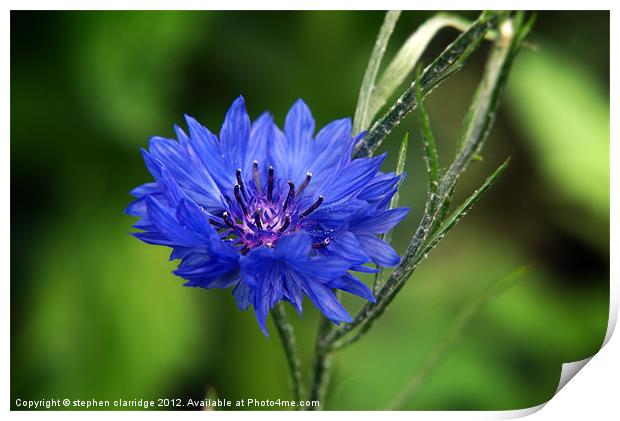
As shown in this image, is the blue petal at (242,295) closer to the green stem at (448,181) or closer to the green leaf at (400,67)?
the green stem at (448,181)

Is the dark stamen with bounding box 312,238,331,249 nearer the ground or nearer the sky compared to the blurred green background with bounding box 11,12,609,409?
nearer the sky

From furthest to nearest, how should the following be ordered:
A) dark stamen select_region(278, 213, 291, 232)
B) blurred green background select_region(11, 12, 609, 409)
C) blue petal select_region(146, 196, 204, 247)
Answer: blurred green background select_region(11, 12, 609, 409)
dark stamen select_region(278, 213, 291, 232)
blue petal select_region(146, 196, 204, 247)

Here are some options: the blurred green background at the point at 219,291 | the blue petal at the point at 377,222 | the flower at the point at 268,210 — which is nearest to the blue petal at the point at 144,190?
the flower at the point at 268,210

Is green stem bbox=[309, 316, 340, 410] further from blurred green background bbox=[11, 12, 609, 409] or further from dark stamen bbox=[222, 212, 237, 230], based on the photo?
blurred green background bbox=[11, 12, 609, 409]

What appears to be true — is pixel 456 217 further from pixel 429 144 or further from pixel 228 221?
pixel 228 221

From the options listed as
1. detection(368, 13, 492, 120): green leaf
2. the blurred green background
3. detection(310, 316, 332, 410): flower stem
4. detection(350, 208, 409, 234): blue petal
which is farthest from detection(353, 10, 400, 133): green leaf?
the blurred green background

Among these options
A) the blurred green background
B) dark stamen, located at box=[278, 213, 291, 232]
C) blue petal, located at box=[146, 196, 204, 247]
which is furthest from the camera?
the blurred green background

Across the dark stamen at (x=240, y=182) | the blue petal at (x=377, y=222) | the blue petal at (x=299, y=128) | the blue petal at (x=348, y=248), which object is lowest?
the dark stamen at (x=240, y=182)
